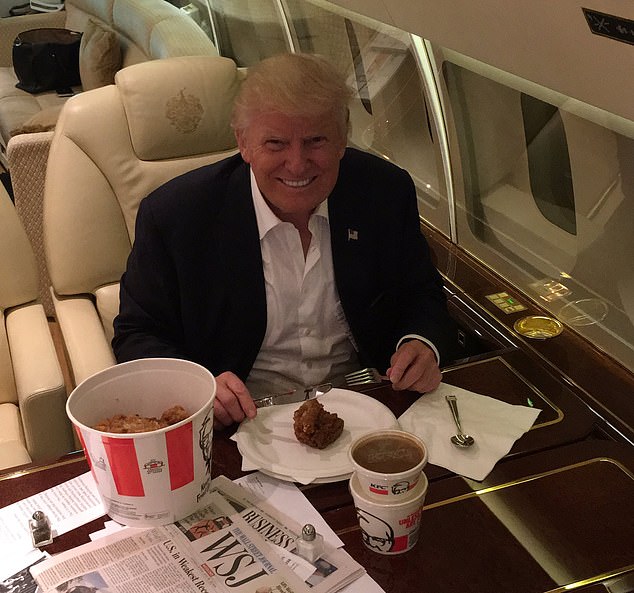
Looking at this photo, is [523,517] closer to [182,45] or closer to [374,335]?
[374,335]

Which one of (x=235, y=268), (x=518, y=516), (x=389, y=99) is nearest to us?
(x=518, y=516)

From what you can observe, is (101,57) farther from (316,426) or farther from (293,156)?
(316,426)

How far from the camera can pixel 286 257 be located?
74.4 inches

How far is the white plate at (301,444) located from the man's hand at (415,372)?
0.08 metres

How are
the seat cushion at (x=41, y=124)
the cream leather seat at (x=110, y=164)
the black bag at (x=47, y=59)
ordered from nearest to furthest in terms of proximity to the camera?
the cream leather seat at (x=110, y=164), the seat cushion at (x=41, y=124), the black bag at (x=47, y=59)

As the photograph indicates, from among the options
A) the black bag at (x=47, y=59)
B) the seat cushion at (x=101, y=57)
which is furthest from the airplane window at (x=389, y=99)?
the black bag at (x=47, y=59)

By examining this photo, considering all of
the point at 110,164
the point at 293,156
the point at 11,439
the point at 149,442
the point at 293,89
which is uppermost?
the point at 293,89

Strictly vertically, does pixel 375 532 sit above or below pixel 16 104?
above

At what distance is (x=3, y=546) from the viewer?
4.17ft

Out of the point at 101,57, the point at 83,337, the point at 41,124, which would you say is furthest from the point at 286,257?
the point at 101,57

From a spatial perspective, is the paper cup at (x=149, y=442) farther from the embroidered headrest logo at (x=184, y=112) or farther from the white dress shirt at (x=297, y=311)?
the embroidered headrest logo at (x=184, y=112)

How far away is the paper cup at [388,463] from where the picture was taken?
3.88ft

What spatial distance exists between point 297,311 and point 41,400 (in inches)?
27.0

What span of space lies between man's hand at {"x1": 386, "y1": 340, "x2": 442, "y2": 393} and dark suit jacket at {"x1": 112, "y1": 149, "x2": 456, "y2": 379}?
0.15 m
